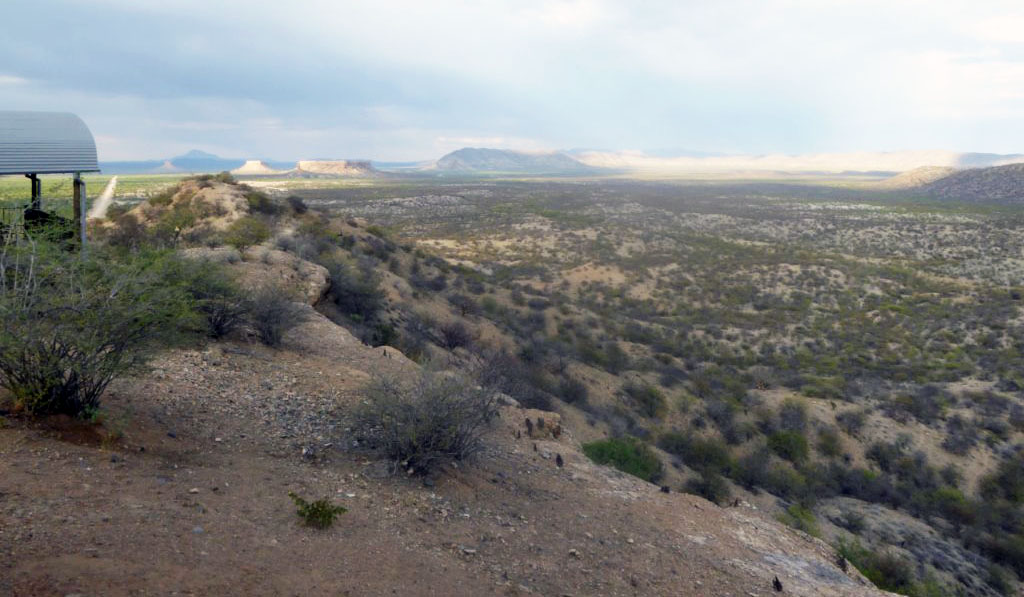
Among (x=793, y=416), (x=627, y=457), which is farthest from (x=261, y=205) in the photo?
(x=793, y=416)

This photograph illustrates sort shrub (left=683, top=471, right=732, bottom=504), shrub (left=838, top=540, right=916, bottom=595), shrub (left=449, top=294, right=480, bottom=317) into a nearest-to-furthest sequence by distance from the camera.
→ shrub (left=838, top=540, right=916, bottom=595), shrub (left=683, top=471, right=732, bottom=504), shrub (left=449, top=294, right=480, bottom=317)

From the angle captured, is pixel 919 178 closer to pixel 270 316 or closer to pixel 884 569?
pixel 884 569

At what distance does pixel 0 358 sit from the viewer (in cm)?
550

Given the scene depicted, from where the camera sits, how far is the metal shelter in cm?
993

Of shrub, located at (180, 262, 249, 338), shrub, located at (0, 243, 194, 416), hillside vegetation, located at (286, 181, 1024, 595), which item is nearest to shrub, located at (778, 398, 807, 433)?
hillside vegetation, located at (286, 181, 1024, 595)

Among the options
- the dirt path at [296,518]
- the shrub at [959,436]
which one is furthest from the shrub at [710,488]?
the shrub at [959,436]

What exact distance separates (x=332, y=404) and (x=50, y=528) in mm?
4305

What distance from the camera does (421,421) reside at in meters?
7.18

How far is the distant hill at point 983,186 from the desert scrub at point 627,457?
85794 mm

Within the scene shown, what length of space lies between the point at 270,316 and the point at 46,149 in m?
4.84

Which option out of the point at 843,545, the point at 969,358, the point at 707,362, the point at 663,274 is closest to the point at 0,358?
the point at 843,545

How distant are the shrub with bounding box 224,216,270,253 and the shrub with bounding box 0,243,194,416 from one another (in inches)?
472

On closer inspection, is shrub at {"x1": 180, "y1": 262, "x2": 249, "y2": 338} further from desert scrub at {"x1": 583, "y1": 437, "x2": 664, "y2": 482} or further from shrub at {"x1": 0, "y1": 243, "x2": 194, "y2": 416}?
desert scrub at {"x1": 583, "y1": 437, "x2": 664, "y2": 482}

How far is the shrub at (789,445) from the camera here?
51.6 feet
